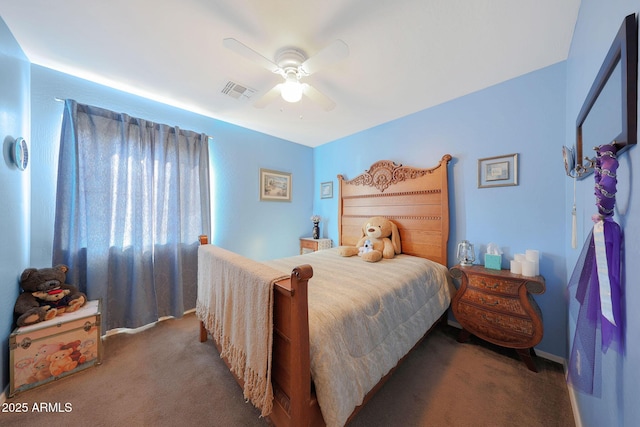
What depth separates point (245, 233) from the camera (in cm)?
326

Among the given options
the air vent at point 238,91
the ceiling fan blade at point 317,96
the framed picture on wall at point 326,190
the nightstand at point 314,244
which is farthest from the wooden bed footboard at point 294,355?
the framed picture on wall at point 326,190

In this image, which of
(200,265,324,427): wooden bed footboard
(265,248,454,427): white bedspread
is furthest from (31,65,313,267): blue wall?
(200,265,324,427): wooden bed footboard

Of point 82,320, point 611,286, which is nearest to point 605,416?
point 611,286

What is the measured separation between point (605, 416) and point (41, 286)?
355cm

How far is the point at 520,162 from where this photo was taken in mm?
1960

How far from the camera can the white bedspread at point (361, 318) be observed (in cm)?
96

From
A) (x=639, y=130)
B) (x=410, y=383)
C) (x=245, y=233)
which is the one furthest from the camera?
(x=245, y=233)

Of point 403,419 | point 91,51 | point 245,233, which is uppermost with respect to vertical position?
point 91,51

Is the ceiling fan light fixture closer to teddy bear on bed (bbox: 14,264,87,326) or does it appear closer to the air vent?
the air vent

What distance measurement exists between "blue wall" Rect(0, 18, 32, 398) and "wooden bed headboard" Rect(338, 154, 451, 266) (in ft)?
10.6

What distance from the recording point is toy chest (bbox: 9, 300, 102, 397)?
1.48 metres

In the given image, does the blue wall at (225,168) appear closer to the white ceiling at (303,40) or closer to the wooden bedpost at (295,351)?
the white ceiling at (303,40)

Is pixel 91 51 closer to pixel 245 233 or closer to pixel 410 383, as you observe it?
pixel 245 233

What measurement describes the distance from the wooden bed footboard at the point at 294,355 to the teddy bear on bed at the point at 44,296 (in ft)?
6.62
